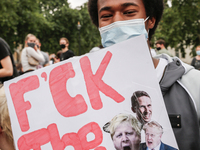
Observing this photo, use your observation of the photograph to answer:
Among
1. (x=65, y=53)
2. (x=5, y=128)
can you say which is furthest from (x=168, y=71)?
(x=65, y=53)

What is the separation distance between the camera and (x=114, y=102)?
50.7 inches

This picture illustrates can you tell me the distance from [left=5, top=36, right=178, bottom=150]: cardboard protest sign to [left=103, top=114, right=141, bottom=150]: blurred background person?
0.02 meters

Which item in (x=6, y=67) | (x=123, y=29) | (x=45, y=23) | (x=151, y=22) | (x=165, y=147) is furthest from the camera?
(x=45, y=23)

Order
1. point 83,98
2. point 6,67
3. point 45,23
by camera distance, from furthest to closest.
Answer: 1. point 45,23
2. point 6,67
3. point 83,98

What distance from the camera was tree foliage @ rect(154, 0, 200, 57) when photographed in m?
17.6

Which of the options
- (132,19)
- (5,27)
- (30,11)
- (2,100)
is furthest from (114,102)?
(30,11)

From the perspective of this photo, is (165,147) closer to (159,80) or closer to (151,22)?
(159,80)

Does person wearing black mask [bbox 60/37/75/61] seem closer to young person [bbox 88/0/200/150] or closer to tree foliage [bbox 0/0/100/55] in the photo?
young person [bbox 88/0/200/150]

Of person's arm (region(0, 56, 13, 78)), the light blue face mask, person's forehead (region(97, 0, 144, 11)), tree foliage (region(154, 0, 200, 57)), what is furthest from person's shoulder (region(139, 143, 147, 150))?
tree foliage (region(154, 0, 200, 57))

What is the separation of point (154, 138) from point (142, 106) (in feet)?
0.52

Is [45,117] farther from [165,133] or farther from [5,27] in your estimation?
[5,27]

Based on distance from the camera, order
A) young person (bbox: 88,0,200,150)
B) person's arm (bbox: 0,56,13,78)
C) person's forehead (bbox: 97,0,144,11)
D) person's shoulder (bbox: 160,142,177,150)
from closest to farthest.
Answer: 1. person's shoulder (bbox: 160,142,177,150)
2. young person (bbox: 88,0,200,150)
3. person's forehead (bbox: 97,0,144,11)
4. person's arm (bbox: 0,56,13,78)

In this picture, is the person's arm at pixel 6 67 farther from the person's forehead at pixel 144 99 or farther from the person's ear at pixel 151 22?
the person's forehead at pixel 144 99

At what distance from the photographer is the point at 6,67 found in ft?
9.71
